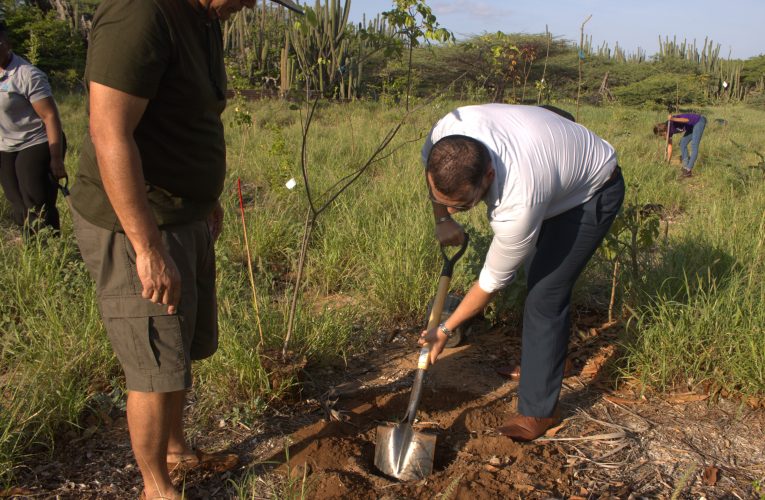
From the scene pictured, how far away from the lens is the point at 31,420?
Answer: 2.40 metres

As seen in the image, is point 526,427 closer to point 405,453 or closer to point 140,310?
point 405,453

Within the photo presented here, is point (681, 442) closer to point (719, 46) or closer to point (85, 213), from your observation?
point (85, 213)

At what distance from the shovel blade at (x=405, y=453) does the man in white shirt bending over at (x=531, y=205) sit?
34 cm

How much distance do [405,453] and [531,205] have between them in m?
1.09

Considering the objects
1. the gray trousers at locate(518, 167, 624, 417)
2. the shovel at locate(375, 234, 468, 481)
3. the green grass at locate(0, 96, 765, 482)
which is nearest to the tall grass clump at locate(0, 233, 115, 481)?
the green grass at locate(0, 96, 765, 482)

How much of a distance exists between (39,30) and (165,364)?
50.7 ft

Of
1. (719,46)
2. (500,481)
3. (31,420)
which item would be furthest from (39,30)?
(719,46)

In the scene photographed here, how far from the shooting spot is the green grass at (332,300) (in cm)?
270

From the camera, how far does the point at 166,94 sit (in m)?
1.70

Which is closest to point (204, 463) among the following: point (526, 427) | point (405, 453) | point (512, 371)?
point (405, 453)

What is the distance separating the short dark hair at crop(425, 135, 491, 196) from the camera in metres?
1.95

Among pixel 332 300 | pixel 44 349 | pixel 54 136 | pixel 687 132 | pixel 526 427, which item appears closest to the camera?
pixel 526 427

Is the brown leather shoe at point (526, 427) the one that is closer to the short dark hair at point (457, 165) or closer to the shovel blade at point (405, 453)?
the shovel blade at point (405, 453)

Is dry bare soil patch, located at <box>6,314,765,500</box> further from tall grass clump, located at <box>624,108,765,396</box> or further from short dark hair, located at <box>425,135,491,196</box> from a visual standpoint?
short dark hair, located at <box>425,135,491,196</box>
